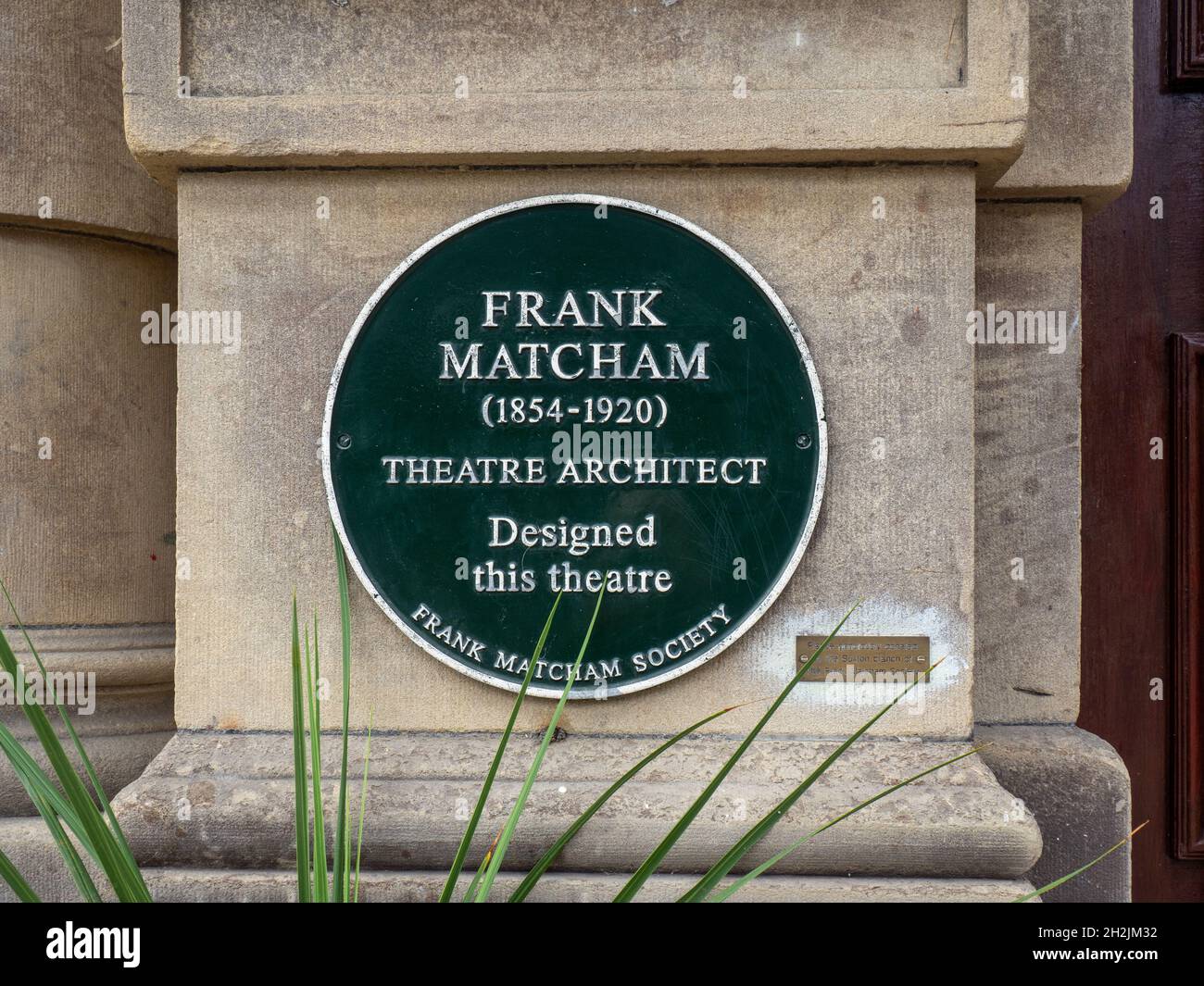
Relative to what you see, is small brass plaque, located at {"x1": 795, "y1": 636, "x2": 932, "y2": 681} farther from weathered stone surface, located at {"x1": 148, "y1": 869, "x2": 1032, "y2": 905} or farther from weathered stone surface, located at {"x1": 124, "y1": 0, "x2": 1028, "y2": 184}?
weathered stone surface, located at {"x1": 124, "y1": 0, "x2": 1028, "y2": 184}

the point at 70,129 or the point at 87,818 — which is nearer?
the point at 87,818

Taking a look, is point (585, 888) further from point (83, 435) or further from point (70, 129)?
point (70, 129)

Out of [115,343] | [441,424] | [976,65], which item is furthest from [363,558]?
[976,65]

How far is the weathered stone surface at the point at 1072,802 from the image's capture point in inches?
116

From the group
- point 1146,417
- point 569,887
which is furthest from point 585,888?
point 1146,417

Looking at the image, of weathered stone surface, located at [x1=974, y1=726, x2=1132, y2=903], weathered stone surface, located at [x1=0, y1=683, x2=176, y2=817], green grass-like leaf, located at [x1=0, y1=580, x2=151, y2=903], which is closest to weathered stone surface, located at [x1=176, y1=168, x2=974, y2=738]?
weathered stone surface, located at [x1=974, y1=726, x2=1132, y2=903]

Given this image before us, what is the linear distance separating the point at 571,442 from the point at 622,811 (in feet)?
3.07

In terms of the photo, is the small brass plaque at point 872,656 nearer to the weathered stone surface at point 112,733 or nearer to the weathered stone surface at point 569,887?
the weathered stone surface at point 569,887

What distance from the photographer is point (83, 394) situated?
10.6 ft

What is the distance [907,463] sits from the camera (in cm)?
269

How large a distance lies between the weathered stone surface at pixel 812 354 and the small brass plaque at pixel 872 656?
0.11ft

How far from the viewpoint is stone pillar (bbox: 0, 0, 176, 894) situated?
3.16 metres

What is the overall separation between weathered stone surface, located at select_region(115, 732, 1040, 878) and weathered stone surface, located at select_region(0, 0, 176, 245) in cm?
170
